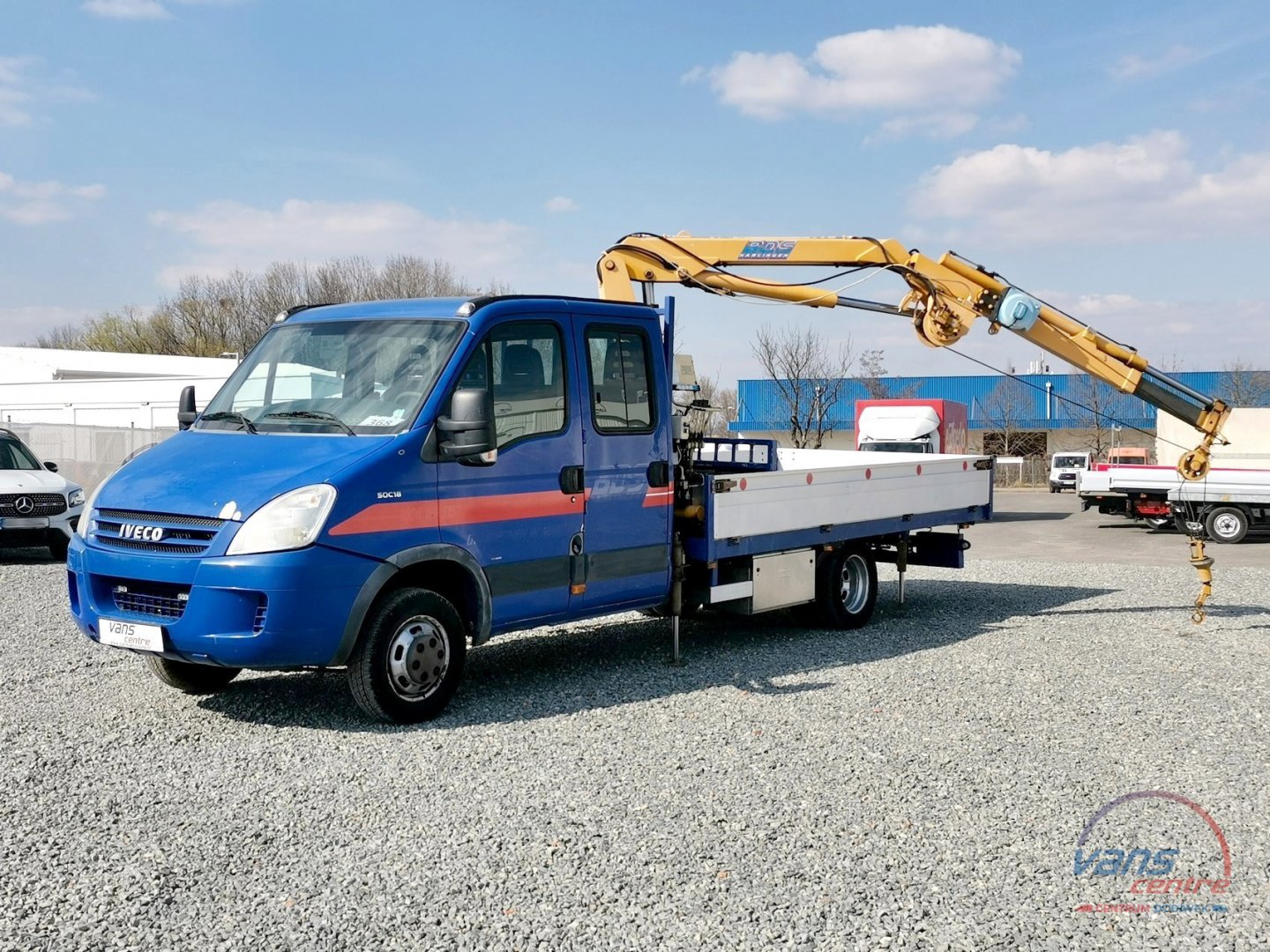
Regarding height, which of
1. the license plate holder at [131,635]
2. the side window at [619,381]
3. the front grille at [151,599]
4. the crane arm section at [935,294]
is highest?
the crane arm section at [935,294]

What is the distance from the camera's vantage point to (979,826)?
17.8 ft

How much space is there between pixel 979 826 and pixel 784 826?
0.86 meters

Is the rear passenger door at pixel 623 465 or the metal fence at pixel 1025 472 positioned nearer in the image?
the rear passenger door at pixel 623 465

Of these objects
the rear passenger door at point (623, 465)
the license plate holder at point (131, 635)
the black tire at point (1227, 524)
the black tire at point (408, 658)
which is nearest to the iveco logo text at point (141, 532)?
the license plate holder at point (131, 635)

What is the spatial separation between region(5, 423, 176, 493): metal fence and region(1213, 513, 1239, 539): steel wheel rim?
70.5ft

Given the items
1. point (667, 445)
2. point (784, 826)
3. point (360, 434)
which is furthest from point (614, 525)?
point (784, 826)

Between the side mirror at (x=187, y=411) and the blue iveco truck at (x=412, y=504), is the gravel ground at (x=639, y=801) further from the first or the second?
the side mirror at (x=187, y=411)

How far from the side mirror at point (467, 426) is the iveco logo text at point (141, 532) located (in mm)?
1595

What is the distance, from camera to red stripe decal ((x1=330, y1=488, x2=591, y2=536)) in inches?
267

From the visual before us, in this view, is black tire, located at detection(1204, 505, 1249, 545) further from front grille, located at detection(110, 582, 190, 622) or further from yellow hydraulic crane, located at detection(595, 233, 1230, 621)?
front grille, located at detection(110, 582, 190, 622)

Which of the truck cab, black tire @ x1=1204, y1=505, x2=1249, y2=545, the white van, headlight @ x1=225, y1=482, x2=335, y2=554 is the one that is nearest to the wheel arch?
the truck cab

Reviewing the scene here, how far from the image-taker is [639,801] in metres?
5.77

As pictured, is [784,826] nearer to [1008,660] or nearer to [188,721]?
[188,721]

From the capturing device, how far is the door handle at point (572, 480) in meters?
7.91
